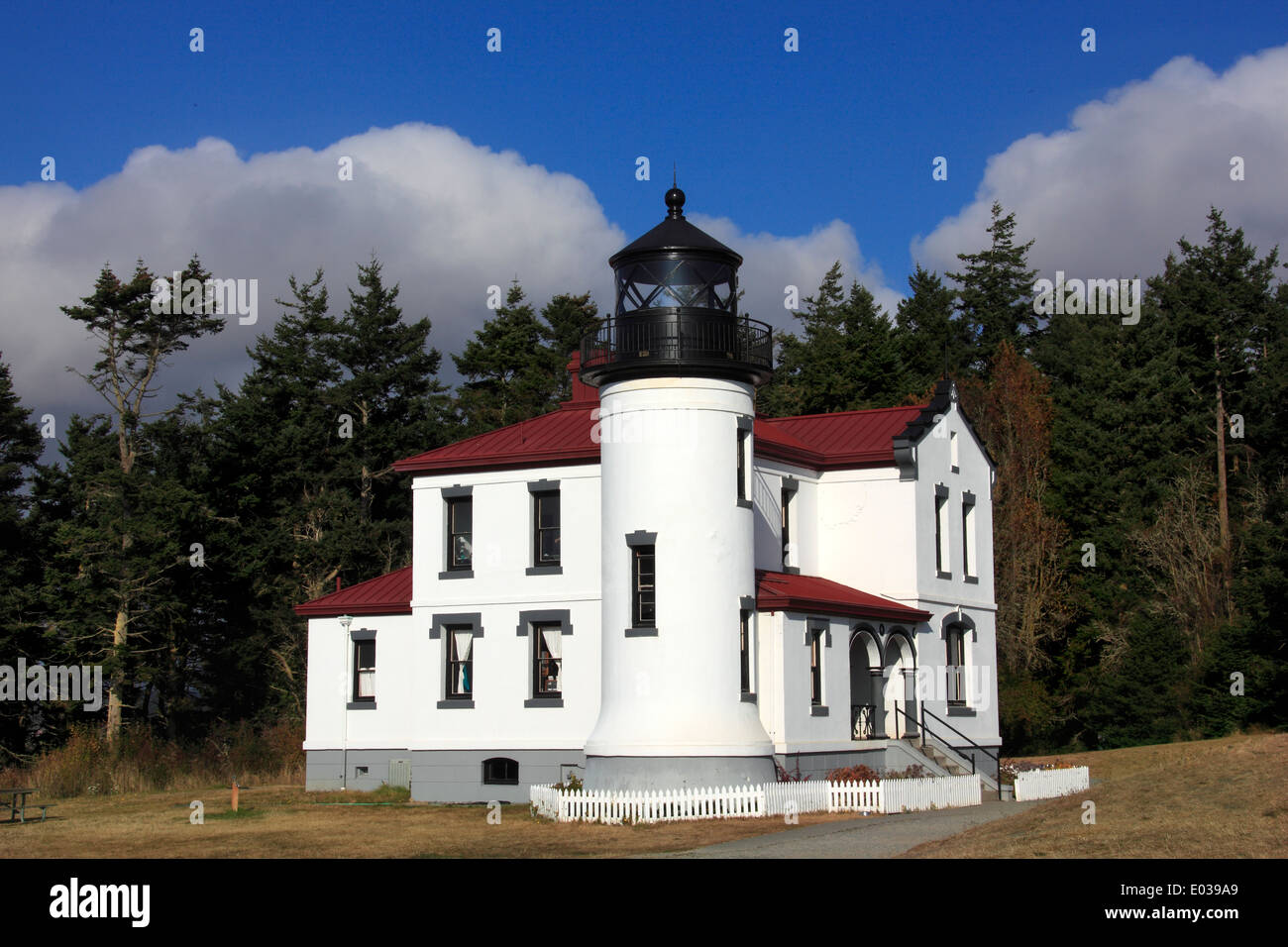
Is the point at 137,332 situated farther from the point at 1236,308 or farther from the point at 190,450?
the point at 1236,308

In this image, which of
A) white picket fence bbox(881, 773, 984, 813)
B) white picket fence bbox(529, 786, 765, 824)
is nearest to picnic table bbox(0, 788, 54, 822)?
white picket fence bbox(529, 786, 765, 824)

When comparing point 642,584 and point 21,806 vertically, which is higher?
point 642,584

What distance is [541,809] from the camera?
1027 inches

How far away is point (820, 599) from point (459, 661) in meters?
8.95

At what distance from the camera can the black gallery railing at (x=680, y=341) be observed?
87.6 ft

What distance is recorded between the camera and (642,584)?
2716cm

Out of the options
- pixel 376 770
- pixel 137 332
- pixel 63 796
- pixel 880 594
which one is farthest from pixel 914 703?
pixel 137 332

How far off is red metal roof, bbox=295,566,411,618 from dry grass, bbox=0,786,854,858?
5210 millimetres

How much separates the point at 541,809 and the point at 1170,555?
104 ft

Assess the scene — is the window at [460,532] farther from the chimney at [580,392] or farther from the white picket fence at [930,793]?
the white picket fence at [930,793]

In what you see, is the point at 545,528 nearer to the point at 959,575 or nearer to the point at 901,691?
the point at 901,691

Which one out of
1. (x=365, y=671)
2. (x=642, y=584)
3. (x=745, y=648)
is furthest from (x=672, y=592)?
(x=365, y=671)

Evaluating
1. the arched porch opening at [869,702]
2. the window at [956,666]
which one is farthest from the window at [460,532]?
the window at [956,666]

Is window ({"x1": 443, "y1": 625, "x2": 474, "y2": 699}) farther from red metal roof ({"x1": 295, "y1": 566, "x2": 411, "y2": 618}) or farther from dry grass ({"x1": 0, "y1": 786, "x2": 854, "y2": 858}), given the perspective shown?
dry grass ({"x1": 0, "y1": 786, "x2": 854, "y2": 858})
